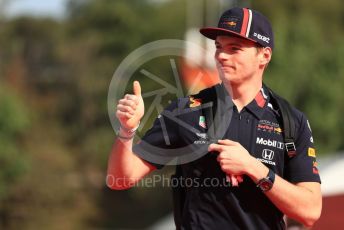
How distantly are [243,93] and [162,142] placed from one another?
1.77 feet

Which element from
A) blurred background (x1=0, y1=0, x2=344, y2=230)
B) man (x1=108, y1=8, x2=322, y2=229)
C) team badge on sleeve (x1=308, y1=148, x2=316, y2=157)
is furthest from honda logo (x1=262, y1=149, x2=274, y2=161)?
blurred background (x1=0, y1=0, x2=344, y2=230)

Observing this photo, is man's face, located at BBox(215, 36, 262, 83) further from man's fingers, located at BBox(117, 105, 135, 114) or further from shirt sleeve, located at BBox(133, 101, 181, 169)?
man's fingers, located at BBox(117, 105, 135, 114)

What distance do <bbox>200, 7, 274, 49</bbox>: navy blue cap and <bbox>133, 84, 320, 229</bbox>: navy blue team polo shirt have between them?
34cm

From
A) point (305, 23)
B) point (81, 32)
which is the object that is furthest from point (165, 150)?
point (81, 32)

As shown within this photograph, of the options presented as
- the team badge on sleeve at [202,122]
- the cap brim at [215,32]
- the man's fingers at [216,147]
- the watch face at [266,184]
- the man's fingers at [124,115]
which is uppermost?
the cap brim at [215,32]

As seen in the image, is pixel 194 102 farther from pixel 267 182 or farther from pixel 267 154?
pixel 267 182

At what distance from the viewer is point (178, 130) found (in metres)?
5.02

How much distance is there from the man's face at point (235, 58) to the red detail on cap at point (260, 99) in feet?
0.62

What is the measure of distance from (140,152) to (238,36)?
2.85ft

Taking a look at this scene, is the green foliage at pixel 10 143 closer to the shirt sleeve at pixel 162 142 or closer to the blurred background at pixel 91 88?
the blurred background at pixel 91 88

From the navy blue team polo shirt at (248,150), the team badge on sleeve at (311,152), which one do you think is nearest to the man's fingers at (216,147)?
the navy blue team polo shirt at (248,150)

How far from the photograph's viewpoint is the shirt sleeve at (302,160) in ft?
16.1

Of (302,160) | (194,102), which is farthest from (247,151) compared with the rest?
(194,102)

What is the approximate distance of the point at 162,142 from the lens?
5.07m
